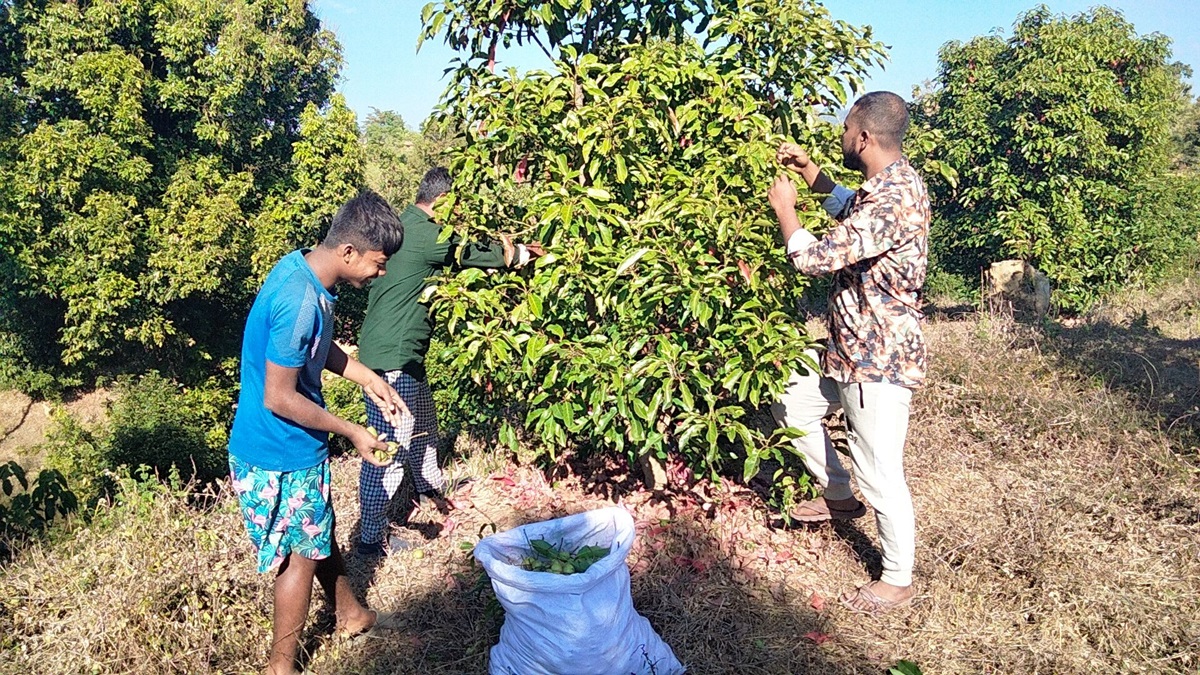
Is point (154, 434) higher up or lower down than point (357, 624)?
lower down

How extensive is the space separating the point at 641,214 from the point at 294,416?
5.43 ft

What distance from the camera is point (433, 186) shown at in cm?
361

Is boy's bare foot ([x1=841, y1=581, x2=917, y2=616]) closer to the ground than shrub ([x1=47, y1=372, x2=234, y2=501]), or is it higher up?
higher up

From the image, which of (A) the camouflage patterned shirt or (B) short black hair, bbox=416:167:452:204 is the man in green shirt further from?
(A) the camouflage patterned shirt

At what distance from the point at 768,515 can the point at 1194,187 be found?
14569 mm

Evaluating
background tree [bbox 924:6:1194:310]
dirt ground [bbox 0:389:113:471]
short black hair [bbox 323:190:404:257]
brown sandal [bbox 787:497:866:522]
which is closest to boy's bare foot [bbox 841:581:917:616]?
brown sandal [bbox 787:497:866:522]

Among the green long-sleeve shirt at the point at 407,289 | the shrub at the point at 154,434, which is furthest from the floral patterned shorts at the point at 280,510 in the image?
the shrub at the point at 154,434

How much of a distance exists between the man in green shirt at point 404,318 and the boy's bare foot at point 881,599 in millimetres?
1984

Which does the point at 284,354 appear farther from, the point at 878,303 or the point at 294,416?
the point at 878,303

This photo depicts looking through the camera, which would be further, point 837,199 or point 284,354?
point 837,199

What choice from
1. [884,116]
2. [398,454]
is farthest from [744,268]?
[398,454]

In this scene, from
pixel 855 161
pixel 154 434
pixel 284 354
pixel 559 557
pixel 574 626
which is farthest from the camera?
pixel 154 434

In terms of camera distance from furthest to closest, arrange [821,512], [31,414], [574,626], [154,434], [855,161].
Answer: [31,414]
[154,434]
[821,512]
[855,161]
[574,626]

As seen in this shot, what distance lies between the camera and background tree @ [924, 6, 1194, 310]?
35.1 ft
